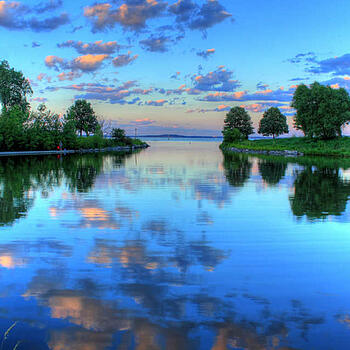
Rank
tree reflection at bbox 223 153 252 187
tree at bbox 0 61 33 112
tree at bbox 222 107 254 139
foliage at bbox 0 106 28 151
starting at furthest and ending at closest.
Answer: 1. tree at bbox 222 107 254 139
2. tree at bbox 0 61 33 112
3. foliage at bbox 0 106 28 151
4. tree reflection at bbox 223 153 252 187

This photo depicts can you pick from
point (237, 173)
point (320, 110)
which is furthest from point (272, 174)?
point (320, 110)

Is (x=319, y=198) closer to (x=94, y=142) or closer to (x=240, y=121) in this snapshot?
(x=94, y=142)

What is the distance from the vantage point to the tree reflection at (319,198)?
11656 millimetres

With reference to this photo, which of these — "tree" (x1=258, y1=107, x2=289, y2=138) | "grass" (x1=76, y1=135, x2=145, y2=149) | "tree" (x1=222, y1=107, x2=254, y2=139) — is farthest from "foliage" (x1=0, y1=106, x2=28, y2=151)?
"tree" (x1=258, y1=107, x2=289, y2=138)

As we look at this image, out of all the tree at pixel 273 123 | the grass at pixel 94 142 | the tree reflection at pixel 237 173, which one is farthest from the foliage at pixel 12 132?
the tree at pixel 273 123

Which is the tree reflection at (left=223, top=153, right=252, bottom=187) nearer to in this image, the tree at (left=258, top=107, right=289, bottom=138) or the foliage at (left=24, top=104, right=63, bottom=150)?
the foliage at (left=24, top=104, right=63, bottom=150)

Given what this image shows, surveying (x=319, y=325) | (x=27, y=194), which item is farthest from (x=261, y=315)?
(x=27, y=194)

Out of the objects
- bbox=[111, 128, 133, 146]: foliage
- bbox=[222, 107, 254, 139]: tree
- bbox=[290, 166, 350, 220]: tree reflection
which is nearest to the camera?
bbox=[290, 166, 350, 220]: tree reflection

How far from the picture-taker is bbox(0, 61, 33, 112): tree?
228 ft

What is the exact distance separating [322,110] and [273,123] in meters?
32.9

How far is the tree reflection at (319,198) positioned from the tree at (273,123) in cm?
8892

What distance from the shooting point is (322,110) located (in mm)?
72688

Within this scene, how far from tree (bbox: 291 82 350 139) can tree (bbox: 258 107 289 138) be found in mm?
25054

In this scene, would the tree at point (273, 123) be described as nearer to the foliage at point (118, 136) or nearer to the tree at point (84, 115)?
the foliage at point (118, 136)
